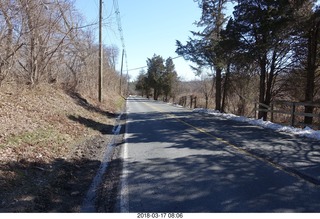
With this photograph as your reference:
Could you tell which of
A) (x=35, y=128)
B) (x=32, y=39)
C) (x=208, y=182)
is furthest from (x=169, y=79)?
(x=208, y=182)

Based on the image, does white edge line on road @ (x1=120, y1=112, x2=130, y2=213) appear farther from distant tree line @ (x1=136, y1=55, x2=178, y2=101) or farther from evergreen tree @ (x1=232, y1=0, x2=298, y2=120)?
distant tree line @ (x1=136, y1=55, x2=178, y2=101)

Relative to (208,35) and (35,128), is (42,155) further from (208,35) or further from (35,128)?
(208,35)

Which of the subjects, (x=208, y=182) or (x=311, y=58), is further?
(x=311, y=58)

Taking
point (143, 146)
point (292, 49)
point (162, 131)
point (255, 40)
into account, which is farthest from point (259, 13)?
point (143, 146)

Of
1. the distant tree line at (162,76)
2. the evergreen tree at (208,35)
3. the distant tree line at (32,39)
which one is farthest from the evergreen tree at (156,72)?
the distant tree line at (32,39)

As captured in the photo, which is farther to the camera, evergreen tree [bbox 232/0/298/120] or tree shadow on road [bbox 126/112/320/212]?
evergreen tree [bbox 232/0/298/120]

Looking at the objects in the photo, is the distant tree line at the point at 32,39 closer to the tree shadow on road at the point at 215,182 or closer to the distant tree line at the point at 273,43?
the tree shadow on road at the point at 215,182

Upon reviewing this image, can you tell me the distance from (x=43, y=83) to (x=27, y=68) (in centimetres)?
192

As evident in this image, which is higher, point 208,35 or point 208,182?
point 208,35

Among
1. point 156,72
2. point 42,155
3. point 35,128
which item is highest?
point 156,72

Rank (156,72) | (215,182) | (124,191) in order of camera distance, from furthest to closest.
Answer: (156,72)
(215,182)
(124,191)

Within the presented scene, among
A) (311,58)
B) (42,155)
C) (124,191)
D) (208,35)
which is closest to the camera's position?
(124,191)

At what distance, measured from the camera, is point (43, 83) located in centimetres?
1866

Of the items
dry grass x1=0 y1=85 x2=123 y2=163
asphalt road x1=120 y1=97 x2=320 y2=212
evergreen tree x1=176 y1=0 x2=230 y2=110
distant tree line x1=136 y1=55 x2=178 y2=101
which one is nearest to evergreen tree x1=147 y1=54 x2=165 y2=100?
distant tree line x1=136 y1=55 x2=178 y2=101
